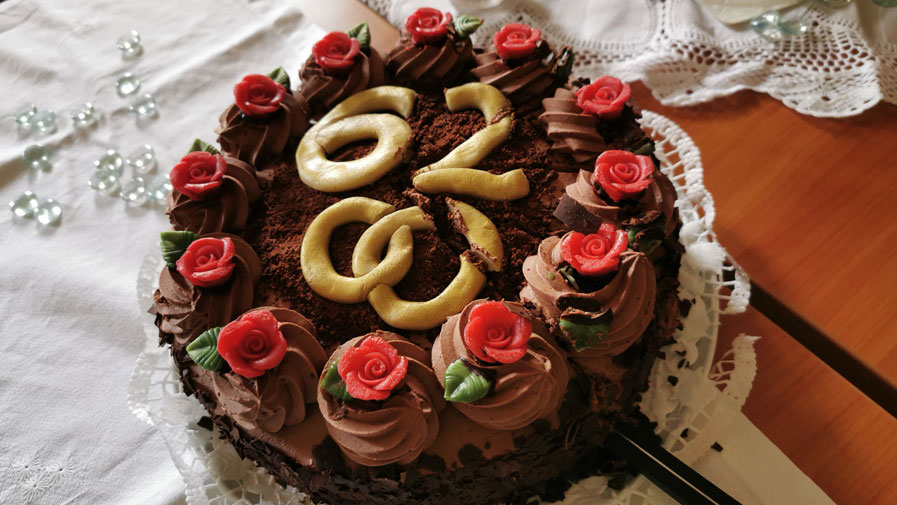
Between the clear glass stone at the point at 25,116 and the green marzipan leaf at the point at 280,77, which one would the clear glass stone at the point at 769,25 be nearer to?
the green marzipan leaf at the point at 280,77

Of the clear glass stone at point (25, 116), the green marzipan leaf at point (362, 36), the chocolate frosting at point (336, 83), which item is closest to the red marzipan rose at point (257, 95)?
the chocolate frosting at point (336, 83)

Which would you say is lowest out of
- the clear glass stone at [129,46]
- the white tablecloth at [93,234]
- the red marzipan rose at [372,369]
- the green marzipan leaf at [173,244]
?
the white tablecloth at [93,234]

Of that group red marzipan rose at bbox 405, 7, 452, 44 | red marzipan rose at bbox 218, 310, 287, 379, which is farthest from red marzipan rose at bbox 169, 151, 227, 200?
red marzipan rose at bbox 405, 7, 452, 44

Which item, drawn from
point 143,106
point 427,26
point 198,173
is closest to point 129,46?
point 143,106

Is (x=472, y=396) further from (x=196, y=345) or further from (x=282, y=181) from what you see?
(x=282, y=181)

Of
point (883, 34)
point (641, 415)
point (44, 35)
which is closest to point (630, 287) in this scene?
point (641, 415)

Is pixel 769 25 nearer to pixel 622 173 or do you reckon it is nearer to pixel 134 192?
pixel 622 173
